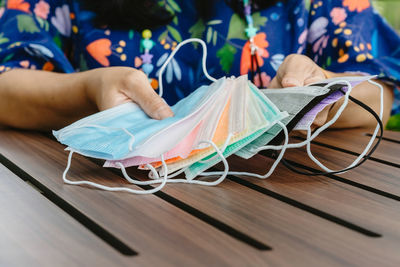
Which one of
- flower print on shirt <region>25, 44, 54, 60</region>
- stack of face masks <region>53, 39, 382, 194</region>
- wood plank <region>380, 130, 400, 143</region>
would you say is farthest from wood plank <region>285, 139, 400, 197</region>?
flower print on shirt <region>25, 44, 54, 60</region>

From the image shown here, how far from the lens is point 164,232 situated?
18.6 inches

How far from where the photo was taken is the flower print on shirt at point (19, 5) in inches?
42.8

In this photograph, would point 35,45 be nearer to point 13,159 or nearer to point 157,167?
point 13,159

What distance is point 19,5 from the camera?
109cm

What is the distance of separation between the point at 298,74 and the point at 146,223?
0.43m

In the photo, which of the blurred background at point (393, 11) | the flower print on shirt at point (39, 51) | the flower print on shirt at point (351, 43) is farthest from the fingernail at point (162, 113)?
the blurred background at point (393, 11)

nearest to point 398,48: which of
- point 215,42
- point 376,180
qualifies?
point 215,42

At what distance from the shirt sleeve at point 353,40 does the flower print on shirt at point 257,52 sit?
146 millimetres

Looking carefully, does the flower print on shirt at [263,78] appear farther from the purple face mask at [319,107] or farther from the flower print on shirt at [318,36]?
the purple face mask at [319,107]

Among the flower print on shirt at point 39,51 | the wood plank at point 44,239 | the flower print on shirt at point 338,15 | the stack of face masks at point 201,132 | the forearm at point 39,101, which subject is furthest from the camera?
the flower print on shirt at point 338,15

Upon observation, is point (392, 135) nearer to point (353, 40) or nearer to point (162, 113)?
point (353, 40)

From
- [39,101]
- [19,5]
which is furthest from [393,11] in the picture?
[39,101]

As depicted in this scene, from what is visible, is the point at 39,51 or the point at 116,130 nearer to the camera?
the point at 116,130

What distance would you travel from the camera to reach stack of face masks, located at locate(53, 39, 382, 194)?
0.63 meters
